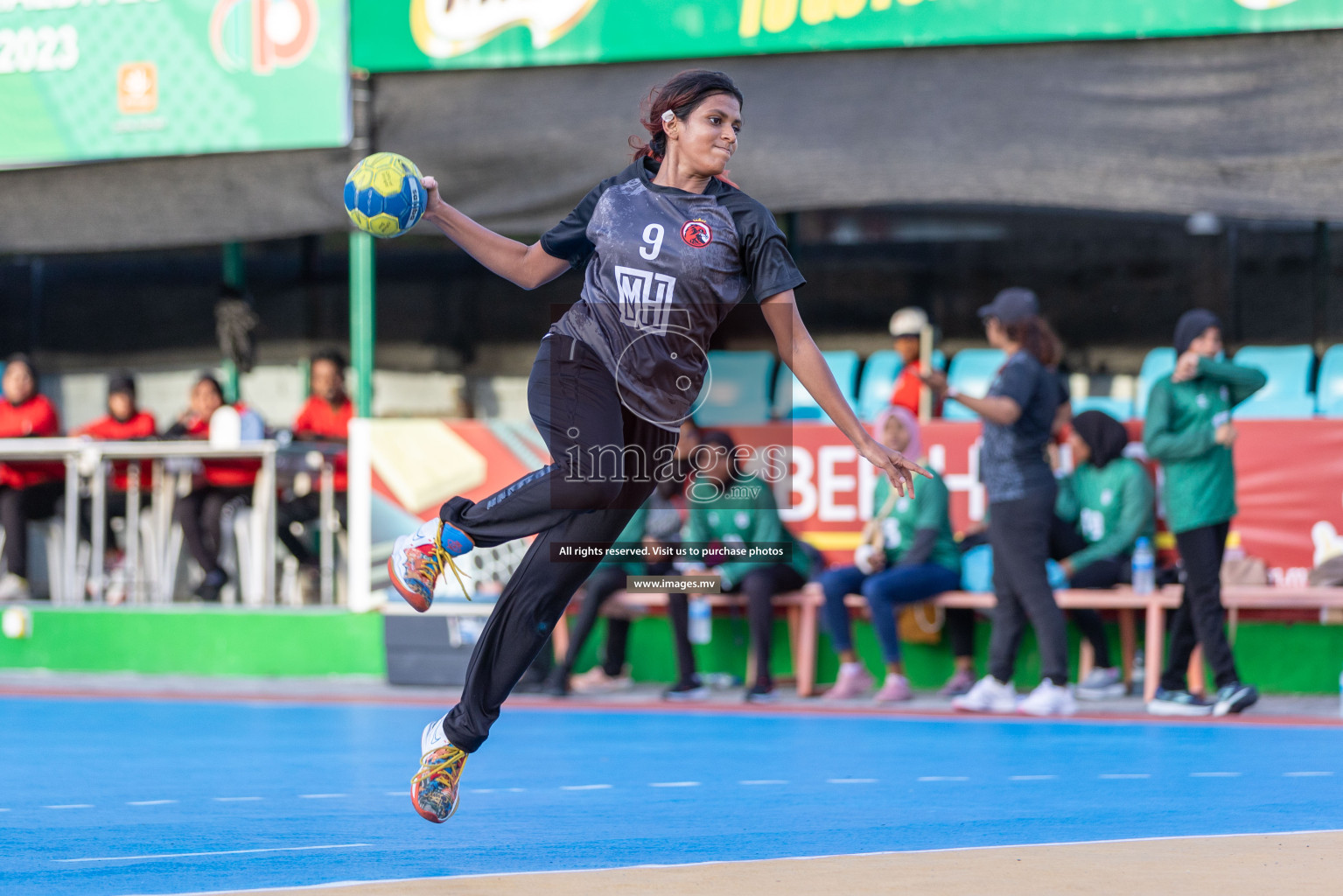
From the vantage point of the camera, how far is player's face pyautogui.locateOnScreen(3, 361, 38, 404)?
1243 centimetres

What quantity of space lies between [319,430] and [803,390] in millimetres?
3604

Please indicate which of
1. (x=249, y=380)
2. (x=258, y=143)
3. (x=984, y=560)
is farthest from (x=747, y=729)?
(x=249, y=380)

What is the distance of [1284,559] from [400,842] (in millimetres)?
6704

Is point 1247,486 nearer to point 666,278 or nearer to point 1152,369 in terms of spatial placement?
point 1152,369

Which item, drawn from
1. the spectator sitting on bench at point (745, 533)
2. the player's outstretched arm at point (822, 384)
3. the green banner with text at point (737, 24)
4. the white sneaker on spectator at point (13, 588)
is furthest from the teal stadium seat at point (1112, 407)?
the white sneaker on spectator at point (13, 588)

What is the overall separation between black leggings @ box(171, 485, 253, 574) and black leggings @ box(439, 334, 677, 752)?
7036 mm

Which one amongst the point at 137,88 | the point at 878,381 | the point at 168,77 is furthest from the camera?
the point at 878,381

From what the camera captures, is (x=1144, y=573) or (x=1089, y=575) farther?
(x=1089, y=575)

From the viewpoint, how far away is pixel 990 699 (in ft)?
29.7

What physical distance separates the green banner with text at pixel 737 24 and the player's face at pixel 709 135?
Result: 561 cm

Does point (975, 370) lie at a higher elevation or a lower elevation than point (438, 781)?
higher

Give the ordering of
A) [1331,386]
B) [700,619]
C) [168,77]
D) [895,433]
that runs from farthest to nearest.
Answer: [168,77], [1331,386], [700,619], [895,433]

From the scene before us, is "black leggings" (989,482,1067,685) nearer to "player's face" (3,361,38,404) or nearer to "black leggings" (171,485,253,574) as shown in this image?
"black leggings" (171,485,253,574)

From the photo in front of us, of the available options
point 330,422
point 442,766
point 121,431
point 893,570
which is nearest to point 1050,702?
point 893,570
